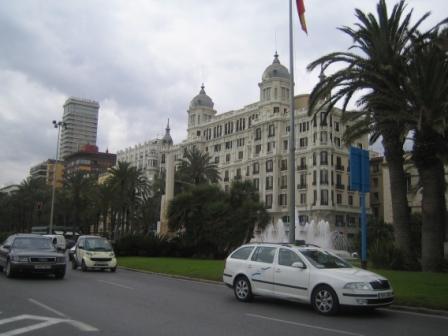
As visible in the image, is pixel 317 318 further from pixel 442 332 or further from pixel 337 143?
pixel 337 143

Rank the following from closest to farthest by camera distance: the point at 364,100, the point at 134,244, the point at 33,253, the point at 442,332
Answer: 1. the point at 442,332
2. the point at 33,253
3. the point at 364,100
4. the point at 134,244

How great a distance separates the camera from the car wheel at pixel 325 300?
10.5m

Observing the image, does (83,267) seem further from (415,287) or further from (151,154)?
(151,154)

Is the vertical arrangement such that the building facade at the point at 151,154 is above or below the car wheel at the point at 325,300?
above

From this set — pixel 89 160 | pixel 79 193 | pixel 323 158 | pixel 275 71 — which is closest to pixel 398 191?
pixel 323 158

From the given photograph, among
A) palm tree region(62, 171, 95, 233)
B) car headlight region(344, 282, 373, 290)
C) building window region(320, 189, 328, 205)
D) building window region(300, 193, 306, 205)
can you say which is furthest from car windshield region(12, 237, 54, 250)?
building window region(300, 193, 306, 205)

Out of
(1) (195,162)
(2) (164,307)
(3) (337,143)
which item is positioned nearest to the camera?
(2) (164,307)

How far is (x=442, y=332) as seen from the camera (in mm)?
8969

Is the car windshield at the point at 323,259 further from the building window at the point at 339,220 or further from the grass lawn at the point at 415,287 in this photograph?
the building window at the point at 339,220

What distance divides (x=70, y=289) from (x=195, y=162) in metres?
54.0

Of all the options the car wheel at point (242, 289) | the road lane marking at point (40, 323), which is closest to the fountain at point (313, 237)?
the car wheel at point (242, 289)

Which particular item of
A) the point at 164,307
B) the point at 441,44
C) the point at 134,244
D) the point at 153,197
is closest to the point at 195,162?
the point at 153,197

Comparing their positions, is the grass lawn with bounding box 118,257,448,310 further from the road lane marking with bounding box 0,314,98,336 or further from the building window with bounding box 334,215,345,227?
the building window with bounding box 334,215,345,227

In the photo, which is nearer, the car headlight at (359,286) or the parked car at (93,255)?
the car headlight at (359,286)
